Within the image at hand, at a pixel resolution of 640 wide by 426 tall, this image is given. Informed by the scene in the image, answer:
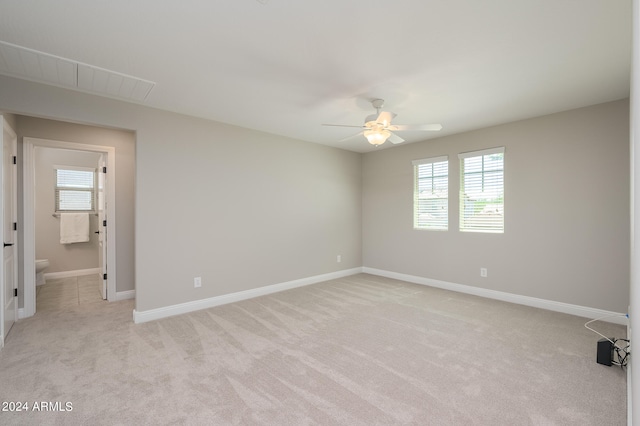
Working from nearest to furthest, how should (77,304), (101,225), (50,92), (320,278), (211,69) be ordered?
1. (211,69)
2. (50,92)
3. (77,304)
4. (101,225)
5. (320,278)

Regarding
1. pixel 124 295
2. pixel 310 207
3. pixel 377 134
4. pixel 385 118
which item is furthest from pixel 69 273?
pixel 385 118

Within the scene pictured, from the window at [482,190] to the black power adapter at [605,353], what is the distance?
6.63 feet

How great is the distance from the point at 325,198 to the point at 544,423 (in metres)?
4.19

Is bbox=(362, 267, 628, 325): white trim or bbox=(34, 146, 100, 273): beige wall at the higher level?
bbox=(34, 146, 100, 273): beige wall

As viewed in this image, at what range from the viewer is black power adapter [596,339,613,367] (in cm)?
232

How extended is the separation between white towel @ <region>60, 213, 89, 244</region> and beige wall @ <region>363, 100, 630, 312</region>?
21.3 feet

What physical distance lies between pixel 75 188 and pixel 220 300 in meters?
4.46

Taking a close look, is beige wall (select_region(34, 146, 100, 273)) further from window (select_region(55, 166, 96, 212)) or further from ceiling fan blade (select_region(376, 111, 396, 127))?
ceiling fan blade (select_region(376, 111, 396, 127))

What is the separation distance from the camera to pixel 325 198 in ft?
17.8

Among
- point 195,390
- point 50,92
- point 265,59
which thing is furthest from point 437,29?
point 50,92

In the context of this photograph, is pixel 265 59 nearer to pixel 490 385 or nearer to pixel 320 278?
pixel 490 385

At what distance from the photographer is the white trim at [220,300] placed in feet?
11.1

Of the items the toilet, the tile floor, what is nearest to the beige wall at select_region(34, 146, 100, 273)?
the tile floor

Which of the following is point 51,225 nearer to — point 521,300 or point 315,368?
point 315,368
